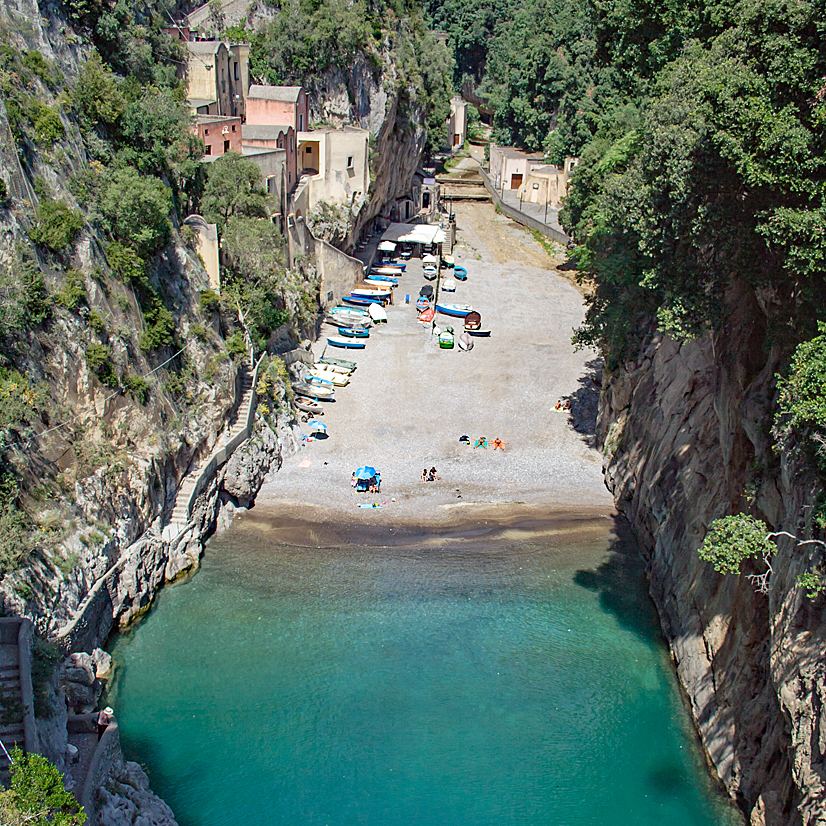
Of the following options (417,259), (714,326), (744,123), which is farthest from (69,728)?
(417,259)

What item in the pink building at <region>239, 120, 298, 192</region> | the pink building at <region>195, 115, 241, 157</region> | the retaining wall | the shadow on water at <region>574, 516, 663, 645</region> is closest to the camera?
the shadow on water at <region>574, 516, 663, 645</region>

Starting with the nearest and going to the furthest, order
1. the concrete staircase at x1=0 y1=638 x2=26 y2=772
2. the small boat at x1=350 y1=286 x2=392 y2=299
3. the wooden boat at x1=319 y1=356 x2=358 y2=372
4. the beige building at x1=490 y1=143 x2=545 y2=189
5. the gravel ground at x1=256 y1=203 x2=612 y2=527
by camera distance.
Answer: the concrete staircase at x1=0 y1=638 x2=26 y2=772
the gravel ground at x1=256 y1=203 x2=612 y2=527
the wooden boat at x1=319 y1=356 x2=358 y2=372
the small boat at x1=350 y1=286 x2=392 y2=299
the beige building at x1=490 y1=143 x2=545 y2=189

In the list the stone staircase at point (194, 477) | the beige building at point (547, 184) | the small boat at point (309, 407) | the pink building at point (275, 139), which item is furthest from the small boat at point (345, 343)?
the beige building at point (547, 184)

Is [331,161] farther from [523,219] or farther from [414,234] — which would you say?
[523,219]

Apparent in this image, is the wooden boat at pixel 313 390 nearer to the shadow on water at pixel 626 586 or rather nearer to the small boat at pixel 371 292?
the small boat at pixel 371 292

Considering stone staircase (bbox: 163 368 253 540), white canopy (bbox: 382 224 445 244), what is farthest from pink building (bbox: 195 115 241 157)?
white canopy (bbox: 382 224 445 244)

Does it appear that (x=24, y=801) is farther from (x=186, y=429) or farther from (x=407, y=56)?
(x=407, y=56)

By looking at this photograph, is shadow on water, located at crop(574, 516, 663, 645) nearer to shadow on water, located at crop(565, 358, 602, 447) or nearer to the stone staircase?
shadow on water, located at crop(565, 358, 602, 447)
